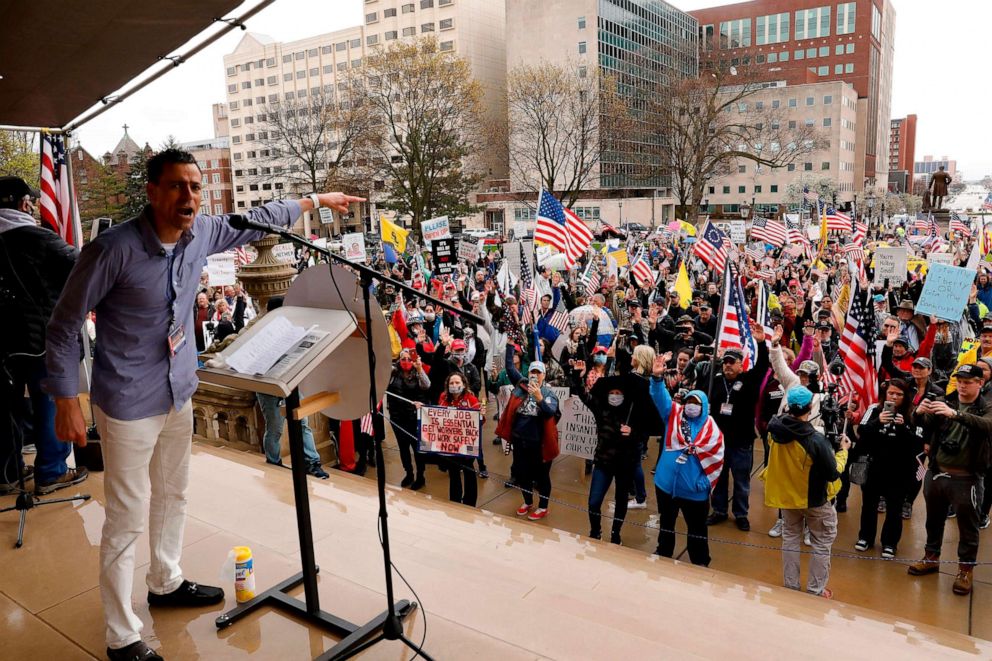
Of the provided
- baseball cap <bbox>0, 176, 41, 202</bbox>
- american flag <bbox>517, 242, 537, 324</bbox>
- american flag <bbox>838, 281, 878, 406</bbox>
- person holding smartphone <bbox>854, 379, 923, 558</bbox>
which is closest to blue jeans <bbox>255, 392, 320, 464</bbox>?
baseball cap <bbox>0, 176, 41, 202</bbox>

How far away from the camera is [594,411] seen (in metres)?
6.91

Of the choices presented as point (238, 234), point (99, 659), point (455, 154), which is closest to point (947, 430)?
point (238, 234)

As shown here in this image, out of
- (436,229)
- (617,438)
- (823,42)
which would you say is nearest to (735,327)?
(617,438)

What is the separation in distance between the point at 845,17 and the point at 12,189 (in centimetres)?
12189

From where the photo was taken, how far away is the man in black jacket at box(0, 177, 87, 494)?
4.02 m

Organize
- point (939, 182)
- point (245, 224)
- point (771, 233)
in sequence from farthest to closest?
point (939, 182), point (771, 233), point (245, 224)

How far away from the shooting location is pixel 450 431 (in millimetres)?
Result: 7250

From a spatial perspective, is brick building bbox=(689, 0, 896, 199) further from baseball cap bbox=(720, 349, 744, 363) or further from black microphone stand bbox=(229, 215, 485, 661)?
black microphone stand bbox=(229, 215, 485, 661)

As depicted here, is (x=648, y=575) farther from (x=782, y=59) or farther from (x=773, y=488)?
(x=782, y=59)

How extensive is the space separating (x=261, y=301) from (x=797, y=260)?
19.8 metres

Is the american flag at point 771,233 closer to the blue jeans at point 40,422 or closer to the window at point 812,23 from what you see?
the blue jeans at point 40,422

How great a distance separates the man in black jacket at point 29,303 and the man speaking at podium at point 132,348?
1.66 metres

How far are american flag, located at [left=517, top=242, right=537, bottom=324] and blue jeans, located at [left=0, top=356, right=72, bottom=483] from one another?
315 inches

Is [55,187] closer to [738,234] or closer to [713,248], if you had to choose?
[713,248]
